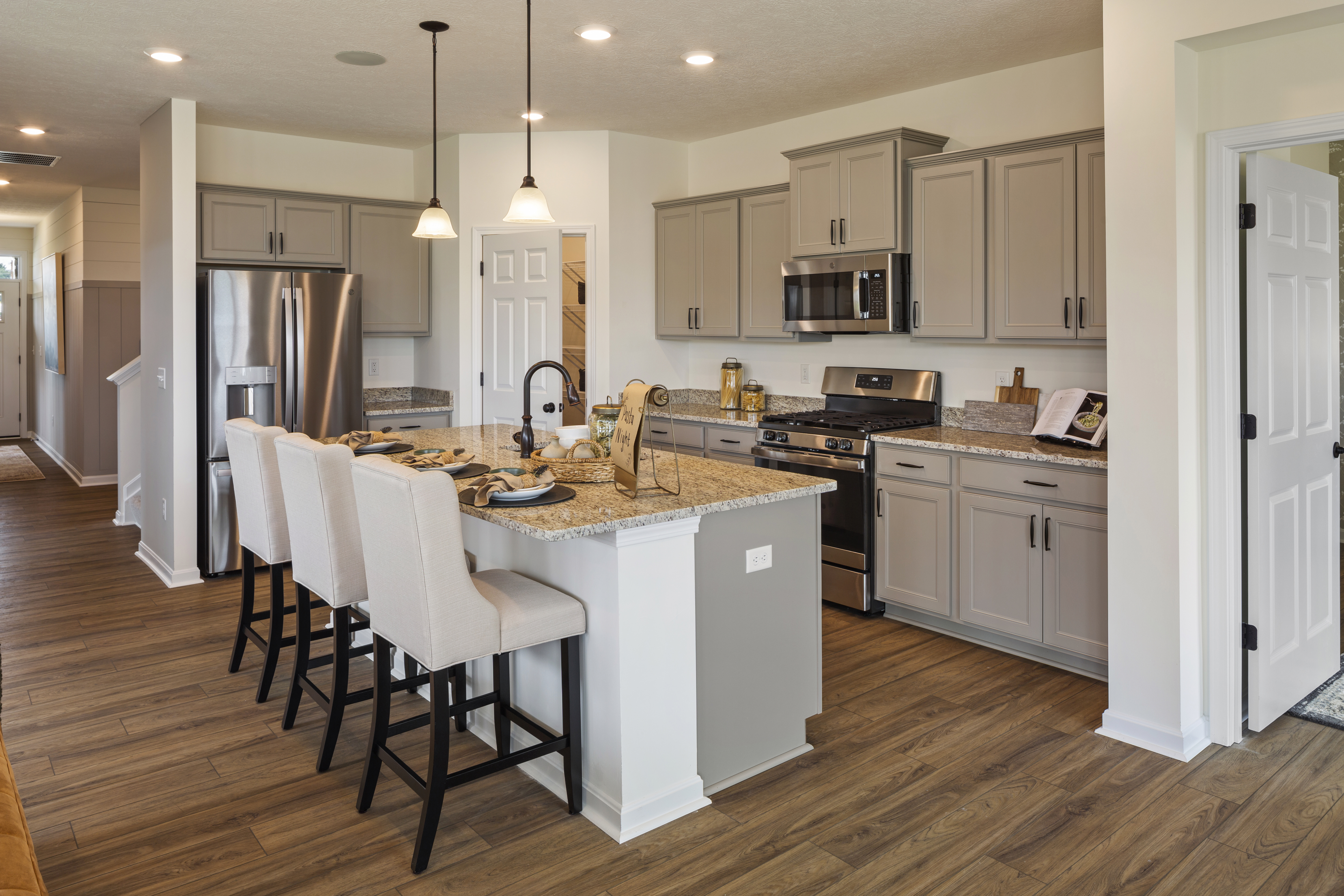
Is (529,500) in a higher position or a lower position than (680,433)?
lower

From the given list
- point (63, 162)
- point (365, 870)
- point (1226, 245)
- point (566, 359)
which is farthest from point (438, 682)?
point (63, 162)

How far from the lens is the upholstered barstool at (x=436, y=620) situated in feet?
7.58

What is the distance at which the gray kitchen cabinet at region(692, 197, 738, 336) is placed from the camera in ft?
18.1

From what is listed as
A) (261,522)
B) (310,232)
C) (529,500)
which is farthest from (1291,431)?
(310,232)

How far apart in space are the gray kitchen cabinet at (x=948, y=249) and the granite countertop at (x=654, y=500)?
1640mm

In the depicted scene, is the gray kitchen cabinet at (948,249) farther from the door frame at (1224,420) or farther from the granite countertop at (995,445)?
the door frame at (1224,420)

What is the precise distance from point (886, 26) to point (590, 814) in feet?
10.5

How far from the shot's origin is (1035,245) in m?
4.03

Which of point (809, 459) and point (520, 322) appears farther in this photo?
point (520, 322)

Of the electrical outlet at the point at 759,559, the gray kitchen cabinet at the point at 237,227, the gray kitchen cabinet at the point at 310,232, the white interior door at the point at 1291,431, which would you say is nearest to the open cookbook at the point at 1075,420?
the white interior door at the point at 1291,431

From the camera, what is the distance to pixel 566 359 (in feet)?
22.6

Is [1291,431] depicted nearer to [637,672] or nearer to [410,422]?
[637,672]

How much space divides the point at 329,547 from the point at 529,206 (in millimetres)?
1386

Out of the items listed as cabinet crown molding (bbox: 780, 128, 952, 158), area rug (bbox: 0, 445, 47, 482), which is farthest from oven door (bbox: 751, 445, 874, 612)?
area rug (bbox: 0, 445, 47, 482)
